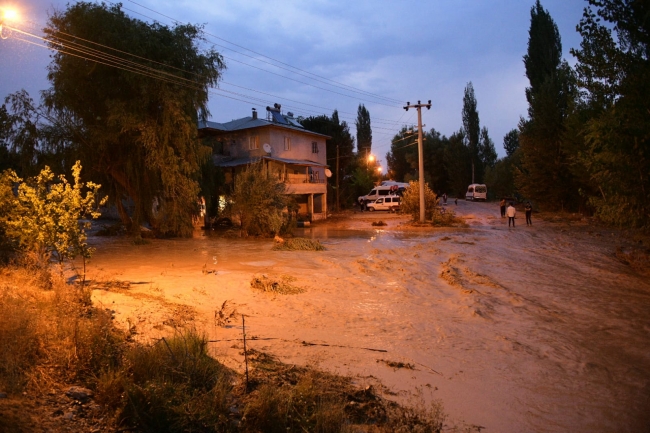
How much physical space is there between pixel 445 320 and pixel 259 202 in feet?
63.8

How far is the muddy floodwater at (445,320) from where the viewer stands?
7059 millimetres

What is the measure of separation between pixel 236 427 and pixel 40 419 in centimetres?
175

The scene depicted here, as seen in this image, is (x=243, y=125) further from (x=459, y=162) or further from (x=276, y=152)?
(x=459, y=162)

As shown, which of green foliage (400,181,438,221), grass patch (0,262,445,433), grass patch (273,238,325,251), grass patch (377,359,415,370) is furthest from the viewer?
green foliage (400,181,438,221)

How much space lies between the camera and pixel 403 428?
5.22 m

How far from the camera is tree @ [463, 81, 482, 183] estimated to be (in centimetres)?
7962

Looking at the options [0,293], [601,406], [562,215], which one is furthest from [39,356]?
[562,215]

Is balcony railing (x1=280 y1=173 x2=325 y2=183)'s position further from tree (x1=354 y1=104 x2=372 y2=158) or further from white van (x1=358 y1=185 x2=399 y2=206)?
tree (x1=354 y1=104 x2=372 y2=158)

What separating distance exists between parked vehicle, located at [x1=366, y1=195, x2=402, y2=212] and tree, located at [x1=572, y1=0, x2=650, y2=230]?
33.4 metres

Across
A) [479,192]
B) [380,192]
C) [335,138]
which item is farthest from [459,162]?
[335,138]

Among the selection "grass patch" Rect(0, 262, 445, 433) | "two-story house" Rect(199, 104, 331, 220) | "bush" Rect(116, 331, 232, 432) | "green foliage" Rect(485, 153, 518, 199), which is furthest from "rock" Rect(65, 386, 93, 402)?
"green foliage" Rect(485, 153, 518, 199)

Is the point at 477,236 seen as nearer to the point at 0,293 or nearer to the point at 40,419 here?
the point at 0,293

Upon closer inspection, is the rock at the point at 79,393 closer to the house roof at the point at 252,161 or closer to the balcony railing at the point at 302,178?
the house roof at the point at 252,161

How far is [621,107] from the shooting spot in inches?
627
